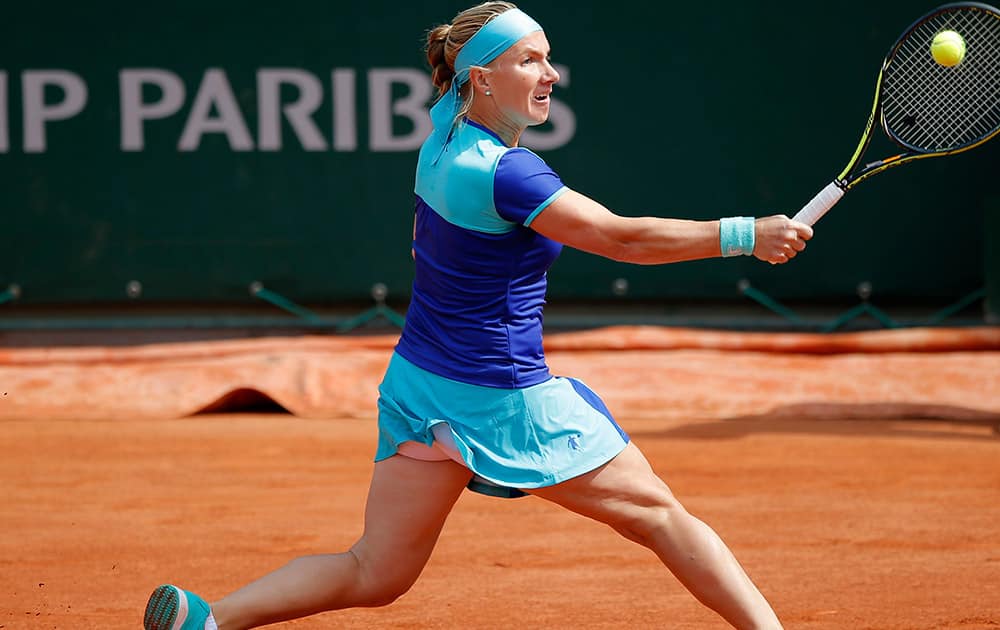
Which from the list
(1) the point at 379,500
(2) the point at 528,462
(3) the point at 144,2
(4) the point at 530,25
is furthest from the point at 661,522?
(3) the point at 144,2

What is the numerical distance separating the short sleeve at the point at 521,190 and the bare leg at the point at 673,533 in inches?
19.9

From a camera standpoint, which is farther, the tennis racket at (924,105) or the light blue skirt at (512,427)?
the tennis racket at (924,105)

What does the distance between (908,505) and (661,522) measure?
2.55m

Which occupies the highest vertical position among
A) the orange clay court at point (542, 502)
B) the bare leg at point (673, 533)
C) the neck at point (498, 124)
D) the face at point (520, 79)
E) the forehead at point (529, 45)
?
the forehead at point (529, 45)

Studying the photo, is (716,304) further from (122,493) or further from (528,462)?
(528,462)

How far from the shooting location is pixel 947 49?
3.53 m

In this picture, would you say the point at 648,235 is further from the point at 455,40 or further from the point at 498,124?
the point at 455,40

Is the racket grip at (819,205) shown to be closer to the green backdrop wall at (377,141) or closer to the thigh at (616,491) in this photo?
the thigh at (616,491)

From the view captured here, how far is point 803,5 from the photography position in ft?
25.7

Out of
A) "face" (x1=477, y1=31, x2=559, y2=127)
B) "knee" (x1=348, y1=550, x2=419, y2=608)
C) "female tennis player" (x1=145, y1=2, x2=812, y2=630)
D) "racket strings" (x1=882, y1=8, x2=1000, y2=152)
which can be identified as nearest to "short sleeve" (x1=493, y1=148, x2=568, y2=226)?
"female tennis player" (x1=145, y1=2, x2=812, y2=630)

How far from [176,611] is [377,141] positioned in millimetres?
5358

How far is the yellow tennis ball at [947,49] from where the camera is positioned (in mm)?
3514

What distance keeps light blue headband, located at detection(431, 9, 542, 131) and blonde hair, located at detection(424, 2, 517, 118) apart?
0.02 metres

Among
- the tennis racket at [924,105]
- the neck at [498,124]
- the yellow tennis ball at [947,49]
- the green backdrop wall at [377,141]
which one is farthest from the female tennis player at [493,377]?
the green backdrop wall at [377,141]
